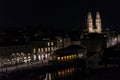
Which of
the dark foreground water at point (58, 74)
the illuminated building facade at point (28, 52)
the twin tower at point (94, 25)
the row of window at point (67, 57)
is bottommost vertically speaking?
the dark foreground water at point (58, 74)

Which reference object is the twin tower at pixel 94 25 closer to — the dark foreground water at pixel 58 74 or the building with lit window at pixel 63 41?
the building with lit window at pixel 63 41

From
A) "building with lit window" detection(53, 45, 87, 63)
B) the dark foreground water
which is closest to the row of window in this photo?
"building with lit window" detection(53, 45, 87, 63)

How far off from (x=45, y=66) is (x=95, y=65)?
5578 mm

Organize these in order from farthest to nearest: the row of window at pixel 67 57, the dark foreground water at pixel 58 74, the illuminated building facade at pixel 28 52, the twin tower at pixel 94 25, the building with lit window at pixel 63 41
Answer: the twin tower at pixel 94 25 < the building with lit window at pixel 63 41 < the row of window at pixel 67 57 < the illuminated building facade at pixel 28 52 < the dark foreground water at pixel 58 74

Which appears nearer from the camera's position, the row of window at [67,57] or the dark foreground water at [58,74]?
the dark foreground water at [58,74]

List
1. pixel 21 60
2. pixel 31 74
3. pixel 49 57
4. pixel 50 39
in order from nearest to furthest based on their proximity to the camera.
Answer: pixel 31 74
pixel 21 60
pixel 49 57
pixel 50 39

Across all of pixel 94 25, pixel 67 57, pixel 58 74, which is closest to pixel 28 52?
pixel 67 57

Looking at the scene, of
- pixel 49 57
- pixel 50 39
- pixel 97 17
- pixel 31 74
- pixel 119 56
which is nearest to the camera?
pixel 31 74

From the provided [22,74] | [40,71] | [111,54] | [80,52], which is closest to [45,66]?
[40,71]

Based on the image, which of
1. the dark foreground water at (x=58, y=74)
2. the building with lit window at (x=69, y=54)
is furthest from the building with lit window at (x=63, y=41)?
the dark foreground water at (x=58, y=74)

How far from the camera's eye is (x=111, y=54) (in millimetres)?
28672

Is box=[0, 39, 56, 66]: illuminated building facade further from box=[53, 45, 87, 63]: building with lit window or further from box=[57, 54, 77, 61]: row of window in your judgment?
box=[57, 54, 77, 61]: row of window

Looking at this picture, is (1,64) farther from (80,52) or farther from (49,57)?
(80,52)

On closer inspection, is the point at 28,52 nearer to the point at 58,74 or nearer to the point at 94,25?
the point at 58,74
